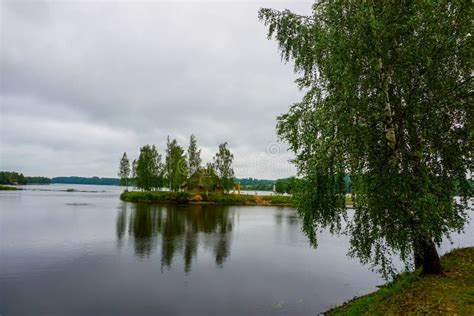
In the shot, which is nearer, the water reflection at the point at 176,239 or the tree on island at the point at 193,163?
the water reflection at the point at 176,239

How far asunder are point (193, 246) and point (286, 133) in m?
16.8

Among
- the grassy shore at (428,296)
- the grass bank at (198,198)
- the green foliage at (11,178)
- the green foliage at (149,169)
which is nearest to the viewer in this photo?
the grassy shore at (428,296)

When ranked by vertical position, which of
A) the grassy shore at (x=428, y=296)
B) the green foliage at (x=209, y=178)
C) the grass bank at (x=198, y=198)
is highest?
the green foliage at (x=209, y=178)

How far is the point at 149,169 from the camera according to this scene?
85.2m

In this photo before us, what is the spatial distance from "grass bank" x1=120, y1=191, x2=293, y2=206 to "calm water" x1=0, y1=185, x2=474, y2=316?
137ft

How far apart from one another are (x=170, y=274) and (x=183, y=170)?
6164cm

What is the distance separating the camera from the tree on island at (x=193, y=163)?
77125mm

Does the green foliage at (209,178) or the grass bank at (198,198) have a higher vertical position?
the green foliage at (209,178)

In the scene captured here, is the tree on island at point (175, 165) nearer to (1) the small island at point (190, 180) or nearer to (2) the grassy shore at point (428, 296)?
(1) the small island at point (190, 180)

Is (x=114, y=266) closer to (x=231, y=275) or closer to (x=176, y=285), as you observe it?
(x=176, y=285)

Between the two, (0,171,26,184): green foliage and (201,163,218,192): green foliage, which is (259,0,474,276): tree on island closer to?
(201,163,218,192): green foliage

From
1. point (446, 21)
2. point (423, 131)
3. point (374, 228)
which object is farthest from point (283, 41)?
point (374, 228)

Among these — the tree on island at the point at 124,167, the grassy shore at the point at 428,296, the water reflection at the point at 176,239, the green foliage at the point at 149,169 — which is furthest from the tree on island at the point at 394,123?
the tree on island at the point at 124,167

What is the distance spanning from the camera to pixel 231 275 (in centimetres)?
1694
